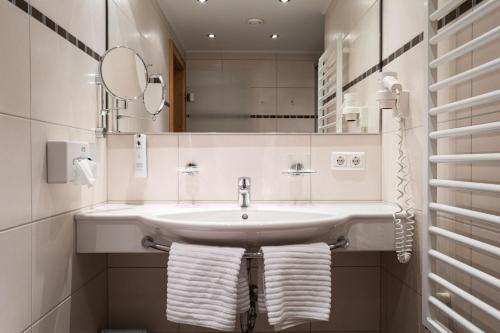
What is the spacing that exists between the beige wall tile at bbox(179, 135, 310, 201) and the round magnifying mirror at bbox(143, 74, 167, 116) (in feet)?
0.54

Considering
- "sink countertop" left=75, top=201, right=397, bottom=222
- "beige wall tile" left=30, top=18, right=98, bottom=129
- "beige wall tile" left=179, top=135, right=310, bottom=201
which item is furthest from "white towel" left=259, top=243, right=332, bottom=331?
"beige wall tile" left=30, top=18, right=98, bottom=129

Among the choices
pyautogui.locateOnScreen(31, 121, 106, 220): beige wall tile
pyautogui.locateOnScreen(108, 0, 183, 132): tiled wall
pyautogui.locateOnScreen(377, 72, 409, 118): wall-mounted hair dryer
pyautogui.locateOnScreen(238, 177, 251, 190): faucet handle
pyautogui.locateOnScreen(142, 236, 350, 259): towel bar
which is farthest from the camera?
pyautogui.locateOnScreen(108, 0, 183, 132): tiled wall

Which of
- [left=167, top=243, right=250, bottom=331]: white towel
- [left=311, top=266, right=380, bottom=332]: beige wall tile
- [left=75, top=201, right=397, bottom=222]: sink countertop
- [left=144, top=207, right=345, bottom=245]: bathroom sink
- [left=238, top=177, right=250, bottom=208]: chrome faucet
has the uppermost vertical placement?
[left=238, top=177, right=250, bottom=208]: chrome faucet

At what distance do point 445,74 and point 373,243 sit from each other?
0.59 metres

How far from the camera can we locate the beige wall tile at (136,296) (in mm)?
1815

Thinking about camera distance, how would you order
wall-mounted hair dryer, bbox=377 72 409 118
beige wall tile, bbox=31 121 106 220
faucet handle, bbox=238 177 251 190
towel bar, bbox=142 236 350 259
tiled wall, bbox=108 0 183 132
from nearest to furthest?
beige wall tile, bbox=31 121 106 220
towel bar, bbox=142 236 350 259
wall-mounted hair dryer, bbox=377 72 409 118
faucet handle, bbox=238 177 251 190
tiled wall, bbox=108 0 183 132

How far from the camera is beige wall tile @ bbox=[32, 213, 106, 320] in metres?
1.19

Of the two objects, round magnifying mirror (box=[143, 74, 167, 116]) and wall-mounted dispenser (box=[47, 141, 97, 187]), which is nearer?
wall-mounted dispenser (box=[47, 141, 97, 187])

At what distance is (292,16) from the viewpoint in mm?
1810

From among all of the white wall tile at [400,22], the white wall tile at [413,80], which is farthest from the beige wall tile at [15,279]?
the white wall tile at [400,22]

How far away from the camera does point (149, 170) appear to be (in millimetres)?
1780

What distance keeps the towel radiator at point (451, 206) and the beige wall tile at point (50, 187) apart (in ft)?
3.81

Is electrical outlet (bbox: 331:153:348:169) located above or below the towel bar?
above

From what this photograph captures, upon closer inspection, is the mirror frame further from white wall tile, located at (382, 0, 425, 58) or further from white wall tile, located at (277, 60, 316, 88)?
white wall tile, located at (382, 0, 425, 58)
